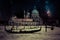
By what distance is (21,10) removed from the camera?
167 feet

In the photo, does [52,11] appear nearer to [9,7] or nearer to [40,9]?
[40,9]

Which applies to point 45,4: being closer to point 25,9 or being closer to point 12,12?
point 25,9

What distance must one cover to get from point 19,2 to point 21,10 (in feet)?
9.34

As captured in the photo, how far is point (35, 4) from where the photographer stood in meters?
53.4

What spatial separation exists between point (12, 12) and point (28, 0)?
22.5 feet

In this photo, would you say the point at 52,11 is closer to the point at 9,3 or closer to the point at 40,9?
the point at 40,9

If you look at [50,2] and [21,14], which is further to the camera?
[50,2]

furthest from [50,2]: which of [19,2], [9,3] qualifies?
[9,3]

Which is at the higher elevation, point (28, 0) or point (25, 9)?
point (28, 0)

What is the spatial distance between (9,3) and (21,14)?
5.95 m

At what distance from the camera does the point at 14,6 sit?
50844 mm

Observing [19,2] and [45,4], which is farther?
[45,4]

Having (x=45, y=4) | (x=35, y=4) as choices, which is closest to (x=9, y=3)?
(x=35, y=4)

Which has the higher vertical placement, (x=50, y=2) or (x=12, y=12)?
(x=50, y=2)
